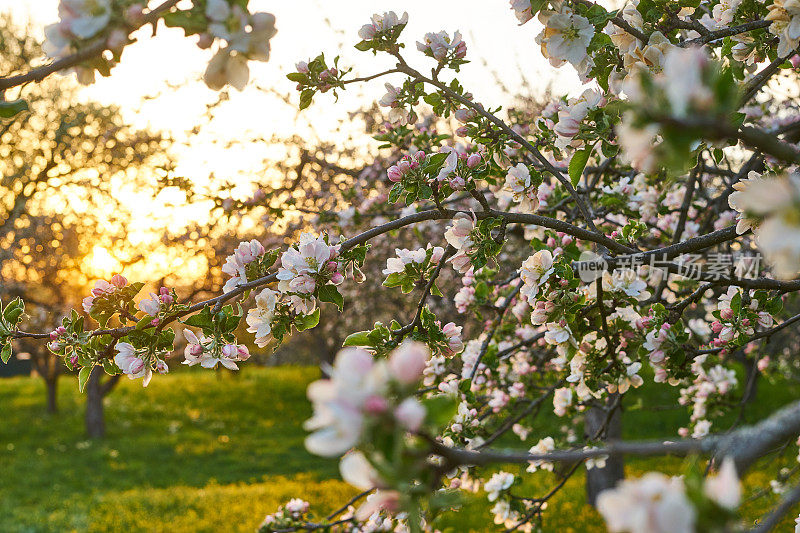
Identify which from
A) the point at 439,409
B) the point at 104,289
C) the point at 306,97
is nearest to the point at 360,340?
the point at 104,289

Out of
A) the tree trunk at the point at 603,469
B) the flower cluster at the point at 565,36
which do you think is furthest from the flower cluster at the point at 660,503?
the tree trunk at the point at 603,469

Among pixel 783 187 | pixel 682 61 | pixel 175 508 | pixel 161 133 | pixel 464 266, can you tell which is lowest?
pixel 783 187

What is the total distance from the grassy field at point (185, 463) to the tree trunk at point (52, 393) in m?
0.24

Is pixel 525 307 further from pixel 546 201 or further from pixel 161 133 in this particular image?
pixel 161 133

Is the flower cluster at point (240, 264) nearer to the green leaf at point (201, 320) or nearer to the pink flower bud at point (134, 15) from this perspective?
the green leaf at point (201, 320)

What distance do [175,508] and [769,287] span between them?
726cm

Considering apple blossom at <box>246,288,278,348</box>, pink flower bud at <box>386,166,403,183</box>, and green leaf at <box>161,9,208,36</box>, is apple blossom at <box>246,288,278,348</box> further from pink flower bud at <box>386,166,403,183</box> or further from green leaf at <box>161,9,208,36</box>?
green leaf at <box>161,9,208,36</box>

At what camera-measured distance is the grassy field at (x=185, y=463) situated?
6.90 meters

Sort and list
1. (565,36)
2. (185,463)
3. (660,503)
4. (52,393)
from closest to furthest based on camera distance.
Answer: (660,503) → (565,36) → (185,463) → (52,393)

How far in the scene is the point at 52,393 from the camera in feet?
49.5

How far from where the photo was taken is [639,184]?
350 centimetres

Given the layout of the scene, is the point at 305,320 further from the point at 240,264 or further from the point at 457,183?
the point at 457,183

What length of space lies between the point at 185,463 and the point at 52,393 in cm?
612

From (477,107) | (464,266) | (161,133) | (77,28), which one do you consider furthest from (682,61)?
(161,133)
